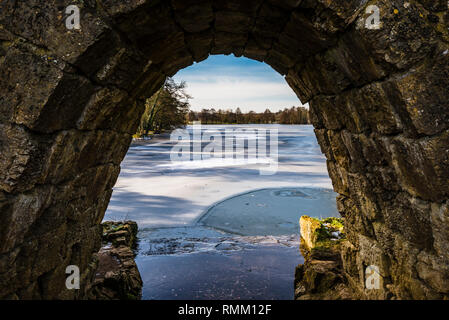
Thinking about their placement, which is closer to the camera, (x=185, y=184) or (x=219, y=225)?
(x=219, y=225)

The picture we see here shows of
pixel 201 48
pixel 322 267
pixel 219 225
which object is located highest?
pixel 201 48

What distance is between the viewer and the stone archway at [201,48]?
2.19 metres

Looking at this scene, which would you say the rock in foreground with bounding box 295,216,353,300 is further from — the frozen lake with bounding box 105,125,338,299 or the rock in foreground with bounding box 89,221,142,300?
the rock in foreground with bounding box 89,221,142,300

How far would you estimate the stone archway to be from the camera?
7.20 ft

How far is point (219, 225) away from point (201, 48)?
5.48 meters

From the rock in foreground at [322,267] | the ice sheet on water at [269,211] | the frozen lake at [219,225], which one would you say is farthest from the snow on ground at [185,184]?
the rock in foreground at [322,267]

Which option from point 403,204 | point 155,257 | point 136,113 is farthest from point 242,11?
point 155,257

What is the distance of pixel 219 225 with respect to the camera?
8.25m

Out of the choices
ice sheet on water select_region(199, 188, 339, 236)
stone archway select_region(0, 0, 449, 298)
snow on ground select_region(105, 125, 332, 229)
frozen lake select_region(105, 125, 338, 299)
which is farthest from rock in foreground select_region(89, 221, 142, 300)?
ice sheet on water select_region(199, 188, 339, 236)

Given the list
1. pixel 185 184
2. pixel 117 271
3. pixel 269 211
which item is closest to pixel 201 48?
pixel 117 271

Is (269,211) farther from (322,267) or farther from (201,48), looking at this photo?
(201,48)

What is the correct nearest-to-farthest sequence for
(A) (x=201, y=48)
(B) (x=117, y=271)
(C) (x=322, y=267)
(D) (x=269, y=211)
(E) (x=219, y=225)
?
(A) (x=201, y=48) < (C) (x=322, y=267) < (B) (x=117, y=271) < (E) (x=219, y=225) < (D) (x=269, y=211)

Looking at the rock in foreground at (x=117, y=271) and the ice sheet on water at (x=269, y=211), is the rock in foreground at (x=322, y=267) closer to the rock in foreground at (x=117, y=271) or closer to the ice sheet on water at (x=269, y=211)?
the ice sheet on water at (x=269, y=211)
